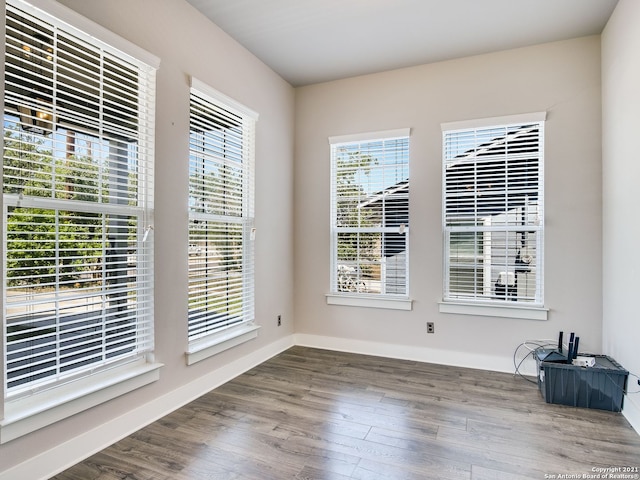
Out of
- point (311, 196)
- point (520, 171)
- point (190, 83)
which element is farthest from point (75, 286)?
point (520, 171)

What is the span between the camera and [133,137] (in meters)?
2.44

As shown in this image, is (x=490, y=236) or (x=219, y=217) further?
(x=490, y=236)

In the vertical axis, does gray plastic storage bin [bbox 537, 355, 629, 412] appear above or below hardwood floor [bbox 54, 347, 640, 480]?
above

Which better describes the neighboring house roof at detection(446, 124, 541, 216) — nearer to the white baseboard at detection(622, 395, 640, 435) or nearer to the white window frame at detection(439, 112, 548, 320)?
the white window frame at detection(439, 112, 548, 320)

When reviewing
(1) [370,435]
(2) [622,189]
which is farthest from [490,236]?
(1) [370,435]

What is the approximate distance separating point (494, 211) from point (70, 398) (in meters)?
3.46

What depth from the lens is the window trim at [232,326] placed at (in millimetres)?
2891

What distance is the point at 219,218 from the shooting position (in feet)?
10.4

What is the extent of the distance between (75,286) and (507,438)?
2.66m

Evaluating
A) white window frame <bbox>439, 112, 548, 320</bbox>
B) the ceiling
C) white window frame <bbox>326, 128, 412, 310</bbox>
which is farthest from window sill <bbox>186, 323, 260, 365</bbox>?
the ceiling

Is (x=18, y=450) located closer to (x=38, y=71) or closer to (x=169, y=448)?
(x=169, y=448)

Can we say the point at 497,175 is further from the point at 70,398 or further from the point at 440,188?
the point at 70,398

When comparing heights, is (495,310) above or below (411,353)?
above

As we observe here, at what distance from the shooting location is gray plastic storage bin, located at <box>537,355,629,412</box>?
8.72ft
